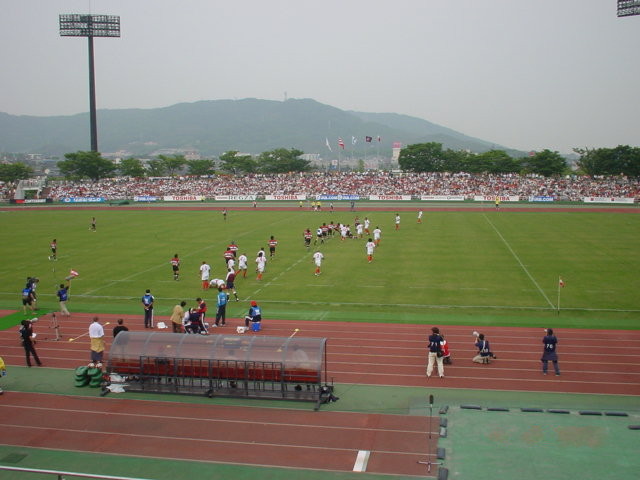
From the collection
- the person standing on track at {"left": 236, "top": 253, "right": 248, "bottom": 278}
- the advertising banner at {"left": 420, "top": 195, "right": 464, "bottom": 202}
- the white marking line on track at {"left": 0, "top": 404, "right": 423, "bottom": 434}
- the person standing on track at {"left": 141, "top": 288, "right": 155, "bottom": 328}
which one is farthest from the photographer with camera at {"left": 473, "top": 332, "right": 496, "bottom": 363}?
the advertising banner at {"left": 420, "top": 195, "right": 464, "bottom": 202}

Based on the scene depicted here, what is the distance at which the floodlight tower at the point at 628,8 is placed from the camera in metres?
59.0

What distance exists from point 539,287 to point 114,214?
51185 millimetres

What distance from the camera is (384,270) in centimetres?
2931

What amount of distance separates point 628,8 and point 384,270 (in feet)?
164

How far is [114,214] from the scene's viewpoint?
63.5m

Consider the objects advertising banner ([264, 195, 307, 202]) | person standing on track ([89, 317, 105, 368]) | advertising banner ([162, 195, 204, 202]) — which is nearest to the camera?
person standing on track ([89, 317, 105, 368])

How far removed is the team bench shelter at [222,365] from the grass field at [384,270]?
724cm

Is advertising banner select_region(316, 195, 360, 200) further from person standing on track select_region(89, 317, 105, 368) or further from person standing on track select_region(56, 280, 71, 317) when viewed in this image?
person standing on track select_region(89, 317, 105, 368)

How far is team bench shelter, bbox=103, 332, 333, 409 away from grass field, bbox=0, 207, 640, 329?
7.24 m

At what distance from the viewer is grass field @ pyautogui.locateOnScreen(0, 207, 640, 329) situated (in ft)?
72.2

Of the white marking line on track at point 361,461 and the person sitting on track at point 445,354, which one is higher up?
the person sitting on track at point 445,354

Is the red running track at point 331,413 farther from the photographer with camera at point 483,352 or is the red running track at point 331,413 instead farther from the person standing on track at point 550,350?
the person standing on track at point 550,350

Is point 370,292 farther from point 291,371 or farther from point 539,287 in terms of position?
point 291,371

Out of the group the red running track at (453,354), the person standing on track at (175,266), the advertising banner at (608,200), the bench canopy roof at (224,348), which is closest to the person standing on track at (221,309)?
the red running track at (453,354)
